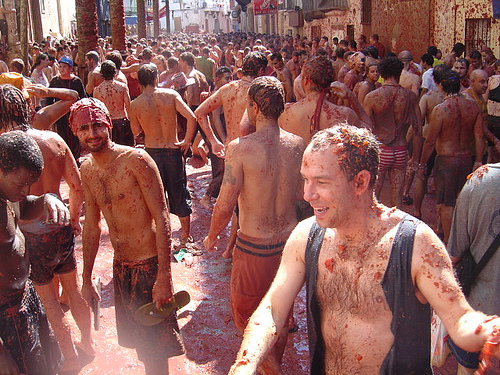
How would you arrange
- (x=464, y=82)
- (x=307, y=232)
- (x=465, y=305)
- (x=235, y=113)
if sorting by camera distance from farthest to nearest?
(x=464, y=82) < (x=235, y=113) < (x=307, y=232) < (x=465, y=305)

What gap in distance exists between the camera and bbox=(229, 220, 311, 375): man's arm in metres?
2.22

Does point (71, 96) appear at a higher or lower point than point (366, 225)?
higher

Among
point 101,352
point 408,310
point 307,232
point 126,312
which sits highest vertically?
point 307,232

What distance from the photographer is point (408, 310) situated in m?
2.22

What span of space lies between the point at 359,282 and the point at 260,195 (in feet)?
5.49

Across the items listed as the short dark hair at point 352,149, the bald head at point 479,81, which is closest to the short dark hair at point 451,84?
the bald head at point 479,81

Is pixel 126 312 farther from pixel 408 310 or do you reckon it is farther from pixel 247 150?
pixel 408 310

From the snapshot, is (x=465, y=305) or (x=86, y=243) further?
(x=86, y=243)

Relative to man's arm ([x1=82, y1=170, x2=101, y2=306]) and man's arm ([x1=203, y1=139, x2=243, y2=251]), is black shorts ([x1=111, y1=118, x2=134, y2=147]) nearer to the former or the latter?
man's arm ([x1=82, y1=170, x2=101, y2=306])

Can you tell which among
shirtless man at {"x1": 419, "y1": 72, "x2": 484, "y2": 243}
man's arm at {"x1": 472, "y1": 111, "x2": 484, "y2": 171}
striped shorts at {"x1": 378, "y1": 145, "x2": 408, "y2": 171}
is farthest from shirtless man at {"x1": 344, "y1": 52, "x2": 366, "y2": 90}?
man's arm at {"x1": 472, "y1": 111, "x2": 484, "y2": 171}

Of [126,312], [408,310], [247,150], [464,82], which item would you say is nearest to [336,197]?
[408,310]

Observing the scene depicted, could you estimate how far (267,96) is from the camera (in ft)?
12.4

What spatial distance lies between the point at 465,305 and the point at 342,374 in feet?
1.99

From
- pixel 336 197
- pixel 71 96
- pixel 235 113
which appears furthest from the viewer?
pixel 235 113
